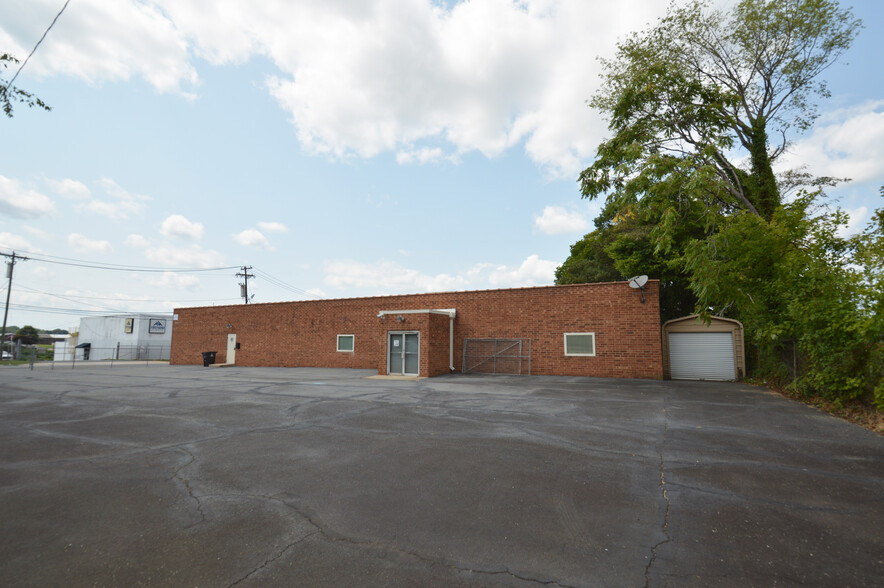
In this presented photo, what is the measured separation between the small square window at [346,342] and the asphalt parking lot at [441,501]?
14833mm

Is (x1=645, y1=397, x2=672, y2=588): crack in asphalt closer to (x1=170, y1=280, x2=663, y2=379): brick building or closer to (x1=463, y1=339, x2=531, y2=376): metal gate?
(x1=170, y1=280, x2=663, y2=379): brick building

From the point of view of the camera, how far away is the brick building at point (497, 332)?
16.3m

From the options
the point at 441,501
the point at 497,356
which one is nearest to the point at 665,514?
the point at 441,501

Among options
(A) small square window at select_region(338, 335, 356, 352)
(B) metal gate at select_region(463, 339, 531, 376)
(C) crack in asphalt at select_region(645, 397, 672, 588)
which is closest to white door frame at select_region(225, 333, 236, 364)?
(A) small square window at select_region(338, 335, 356, 352)

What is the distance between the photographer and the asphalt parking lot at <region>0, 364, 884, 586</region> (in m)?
2.70

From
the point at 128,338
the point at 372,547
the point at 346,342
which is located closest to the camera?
the point at 372,547

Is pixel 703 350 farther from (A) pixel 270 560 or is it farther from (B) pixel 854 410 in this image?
(A) pixel 270 560

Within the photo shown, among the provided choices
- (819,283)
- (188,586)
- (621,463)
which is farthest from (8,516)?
(819,283)

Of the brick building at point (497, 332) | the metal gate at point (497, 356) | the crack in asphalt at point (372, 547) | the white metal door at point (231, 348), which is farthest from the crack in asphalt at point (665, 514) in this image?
the white metal door at point (231, 348)

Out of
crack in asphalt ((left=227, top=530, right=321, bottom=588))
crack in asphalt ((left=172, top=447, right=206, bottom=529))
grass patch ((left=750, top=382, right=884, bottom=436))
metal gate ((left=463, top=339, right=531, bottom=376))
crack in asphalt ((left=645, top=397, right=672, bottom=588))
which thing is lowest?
crack in asphalt ((left=172, top=447, right=206, bottom=529))

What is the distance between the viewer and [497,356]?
1841 centimetres

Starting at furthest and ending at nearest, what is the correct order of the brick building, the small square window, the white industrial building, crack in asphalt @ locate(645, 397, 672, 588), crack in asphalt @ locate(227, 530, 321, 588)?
the white industrial building, the small square window, the brick building, crack in asphalt @ locate(645, 397, 672, 588), crack in asphalt @ locate(227, 530, 321, 588)

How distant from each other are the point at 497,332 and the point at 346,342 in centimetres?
917

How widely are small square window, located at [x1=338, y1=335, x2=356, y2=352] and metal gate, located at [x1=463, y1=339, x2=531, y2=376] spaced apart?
7039 mm
